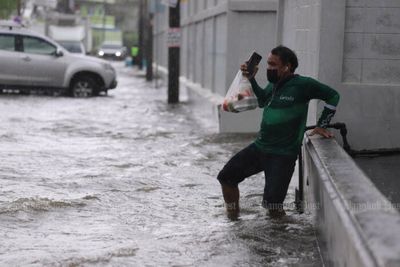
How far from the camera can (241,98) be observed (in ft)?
22.6

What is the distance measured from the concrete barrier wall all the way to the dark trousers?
205 mm

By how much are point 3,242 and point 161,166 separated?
13.7 feet

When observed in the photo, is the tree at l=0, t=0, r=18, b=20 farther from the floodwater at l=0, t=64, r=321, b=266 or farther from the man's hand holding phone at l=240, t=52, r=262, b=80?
the man's hand holding phone at l=240, t=52, r=262, b=80

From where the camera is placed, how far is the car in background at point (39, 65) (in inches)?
844

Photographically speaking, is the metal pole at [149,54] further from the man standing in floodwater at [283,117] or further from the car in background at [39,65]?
the man standing in floodwater at [283,117]

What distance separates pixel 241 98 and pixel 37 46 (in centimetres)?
1560

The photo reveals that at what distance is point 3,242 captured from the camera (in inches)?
246

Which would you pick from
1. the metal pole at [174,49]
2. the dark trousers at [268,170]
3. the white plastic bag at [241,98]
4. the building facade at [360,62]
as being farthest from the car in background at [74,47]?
the dark trousers at [268,170]

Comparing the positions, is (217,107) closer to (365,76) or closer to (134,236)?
(365,76)

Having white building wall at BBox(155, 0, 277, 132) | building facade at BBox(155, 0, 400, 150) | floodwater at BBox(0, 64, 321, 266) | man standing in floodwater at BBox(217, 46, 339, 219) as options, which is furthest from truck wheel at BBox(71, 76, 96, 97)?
man standing in floodwater at BBox(217, 46, 339, 219)

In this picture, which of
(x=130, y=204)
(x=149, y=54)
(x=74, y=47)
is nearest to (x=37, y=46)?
(x=149, y=54)

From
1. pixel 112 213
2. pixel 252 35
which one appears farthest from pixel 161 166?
pixel 252 35

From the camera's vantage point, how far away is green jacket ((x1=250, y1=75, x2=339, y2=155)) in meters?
6.36

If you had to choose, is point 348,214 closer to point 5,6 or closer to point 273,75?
point 273,75
